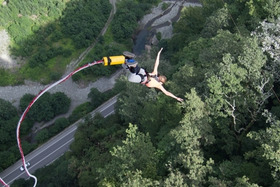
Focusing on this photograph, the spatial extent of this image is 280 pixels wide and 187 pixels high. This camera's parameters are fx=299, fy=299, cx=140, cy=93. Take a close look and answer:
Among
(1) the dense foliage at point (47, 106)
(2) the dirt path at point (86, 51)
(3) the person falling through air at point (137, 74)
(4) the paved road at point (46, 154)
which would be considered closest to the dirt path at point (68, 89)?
(1) the dense foliage at point (47, 106)

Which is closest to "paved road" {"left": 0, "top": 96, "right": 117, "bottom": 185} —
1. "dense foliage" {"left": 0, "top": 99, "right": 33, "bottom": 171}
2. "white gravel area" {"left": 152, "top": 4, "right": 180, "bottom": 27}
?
"dense foliage" {"left": 0, "top": 99, "right": 33, "bottom": 171}

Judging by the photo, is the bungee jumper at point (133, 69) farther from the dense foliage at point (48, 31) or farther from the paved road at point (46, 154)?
the dense foliage at point (48, 31)

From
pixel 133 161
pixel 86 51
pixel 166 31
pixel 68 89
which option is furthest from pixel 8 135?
pixel 166 31

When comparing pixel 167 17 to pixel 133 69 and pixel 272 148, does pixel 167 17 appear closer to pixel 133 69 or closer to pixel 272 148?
pixel 272 148

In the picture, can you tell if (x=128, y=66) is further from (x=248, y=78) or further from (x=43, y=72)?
(x=43, y=72)

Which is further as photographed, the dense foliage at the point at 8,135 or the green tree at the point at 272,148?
the dense foliage at the point at 8,135

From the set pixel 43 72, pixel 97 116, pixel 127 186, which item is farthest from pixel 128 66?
pixel 43 72
